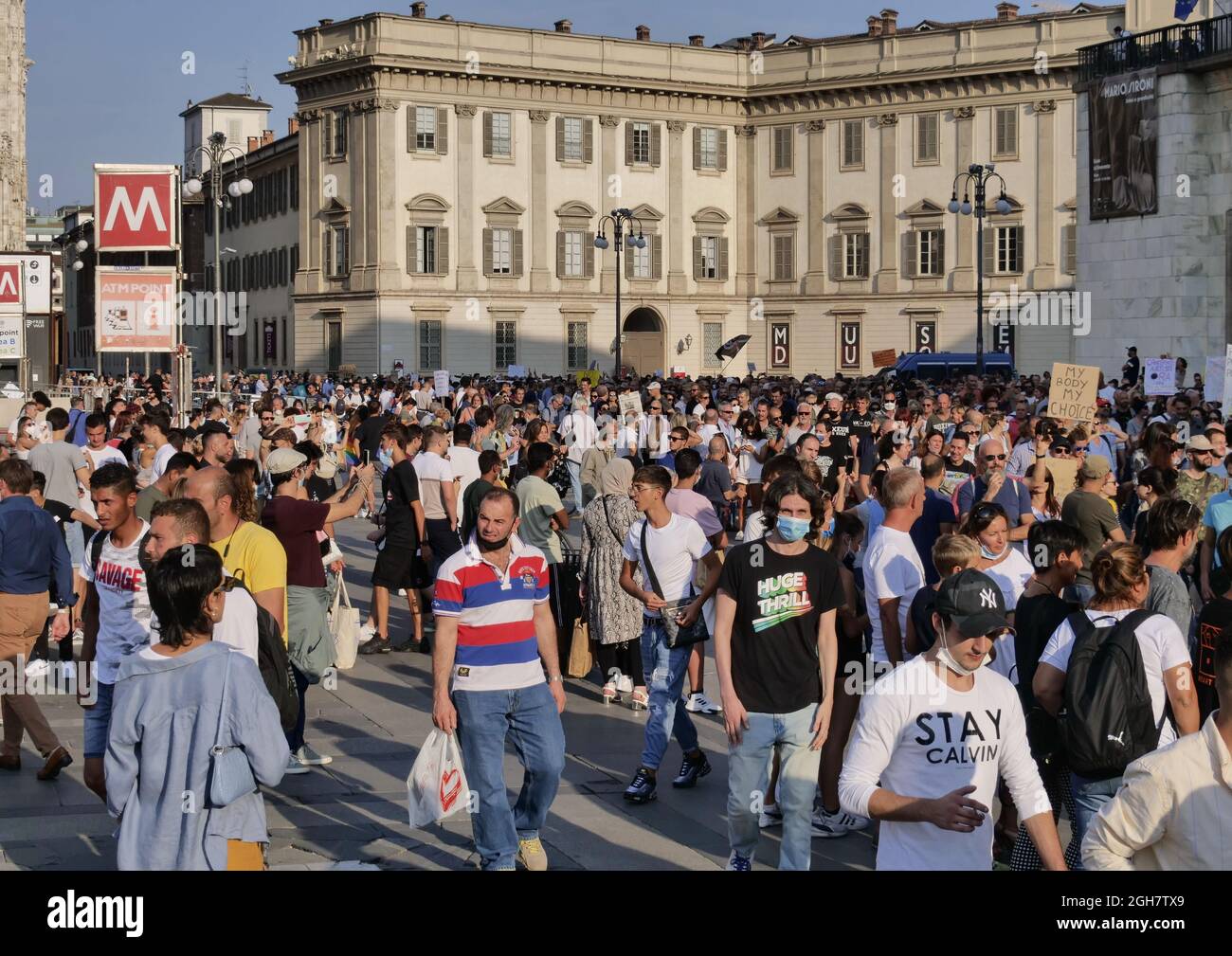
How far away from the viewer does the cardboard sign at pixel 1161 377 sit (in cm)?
2264

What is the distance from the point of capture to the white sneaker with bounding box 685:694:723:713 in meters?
11.6

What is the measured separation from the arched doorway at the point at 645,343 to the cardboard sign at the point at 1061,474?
178 ft

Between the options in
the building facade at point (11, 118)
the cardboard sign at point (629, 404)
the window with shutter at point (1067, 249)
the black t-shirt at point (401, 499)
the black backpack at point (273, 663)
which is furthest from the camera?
the building facade at point (11, 118)

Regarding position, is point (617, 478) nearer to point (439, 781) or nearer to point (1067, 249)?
point (439, 781)

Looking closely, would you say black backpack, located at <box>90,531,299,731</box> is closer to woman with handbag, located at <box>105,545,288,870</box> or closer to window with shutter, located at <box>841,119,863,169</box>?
woman with handbag, located at <box>105,545,288,870</box>

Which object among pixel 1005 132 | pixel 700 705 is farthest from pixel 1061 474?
pixel 1005 132

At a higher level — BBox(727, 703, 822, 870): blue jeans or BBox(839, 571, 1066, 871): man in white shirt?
BBox(839, 571, 1066, 871): man in white shirt

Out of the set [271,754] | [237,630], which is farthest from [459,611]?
[271,754]

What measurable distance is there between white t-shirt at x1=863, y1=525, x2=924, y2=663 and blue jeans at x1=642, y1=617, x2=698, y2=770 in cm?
132

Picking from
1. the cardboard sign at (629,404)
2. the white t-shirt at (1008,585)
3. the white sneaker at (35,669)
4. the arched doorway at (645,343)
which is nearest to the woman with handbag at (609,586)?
the white t-shirt at (1008,585)

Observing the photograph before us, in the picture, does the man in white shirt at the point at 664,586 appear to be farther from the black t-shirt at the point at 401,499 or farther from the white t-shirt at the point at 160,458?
the white t-shirt at the point at 160,458

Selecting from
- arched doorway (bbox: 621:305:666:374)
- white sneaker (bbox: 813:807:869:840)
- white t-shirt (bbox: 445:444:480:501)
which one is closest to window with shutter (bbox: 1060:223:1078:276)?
arched doorway (bbox: 621:305:666:374)

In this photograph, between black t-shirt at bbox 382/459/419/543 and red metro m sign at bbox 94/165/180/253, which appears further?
red metro m sign at bbox 94/165/180/253
